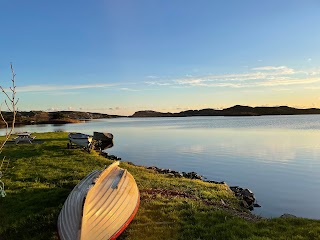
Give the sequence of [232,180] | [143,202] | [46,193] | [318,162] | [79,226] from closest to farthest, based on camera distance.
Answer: [79,226] < [143,202] < [46,193] < [232,180] < [318,162]

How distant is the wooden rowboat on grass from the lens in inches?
361

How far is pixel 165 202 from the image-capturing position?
13133mm

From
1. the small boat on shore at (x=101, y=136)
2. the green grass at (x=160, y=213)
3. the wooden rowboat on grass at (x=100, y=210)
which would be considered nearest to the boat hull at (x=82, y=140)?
the green grass at (x=160, y=213)


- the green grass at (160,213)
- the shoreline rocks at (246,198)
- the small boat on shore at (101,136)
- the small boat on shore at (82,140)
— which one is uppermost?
the small boat on shore at (82,140)

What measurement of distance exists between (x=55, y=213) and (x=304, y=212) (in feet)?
41.8

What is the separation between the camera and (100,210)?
9953mm

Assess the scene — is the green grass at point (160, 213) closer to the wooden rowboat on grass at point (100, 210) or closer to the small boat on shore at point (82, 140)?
the wooden rowboat on grass at point (100, 210)

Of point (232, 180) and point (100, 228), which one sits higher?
point (100, 228)

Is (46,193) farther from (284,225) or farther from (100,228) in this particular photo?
(284,225)

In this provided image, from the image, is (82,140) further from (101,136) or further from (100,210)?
(100,210)

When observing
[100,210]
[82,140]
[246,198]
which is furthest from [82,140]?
[100,210]

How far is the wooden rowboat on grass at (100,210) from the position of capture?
9172 millimetres

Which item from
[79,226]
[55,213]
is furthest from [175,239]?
[55,213]

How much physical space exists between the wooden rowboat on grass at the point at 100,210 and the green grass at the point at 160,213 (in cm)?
70
